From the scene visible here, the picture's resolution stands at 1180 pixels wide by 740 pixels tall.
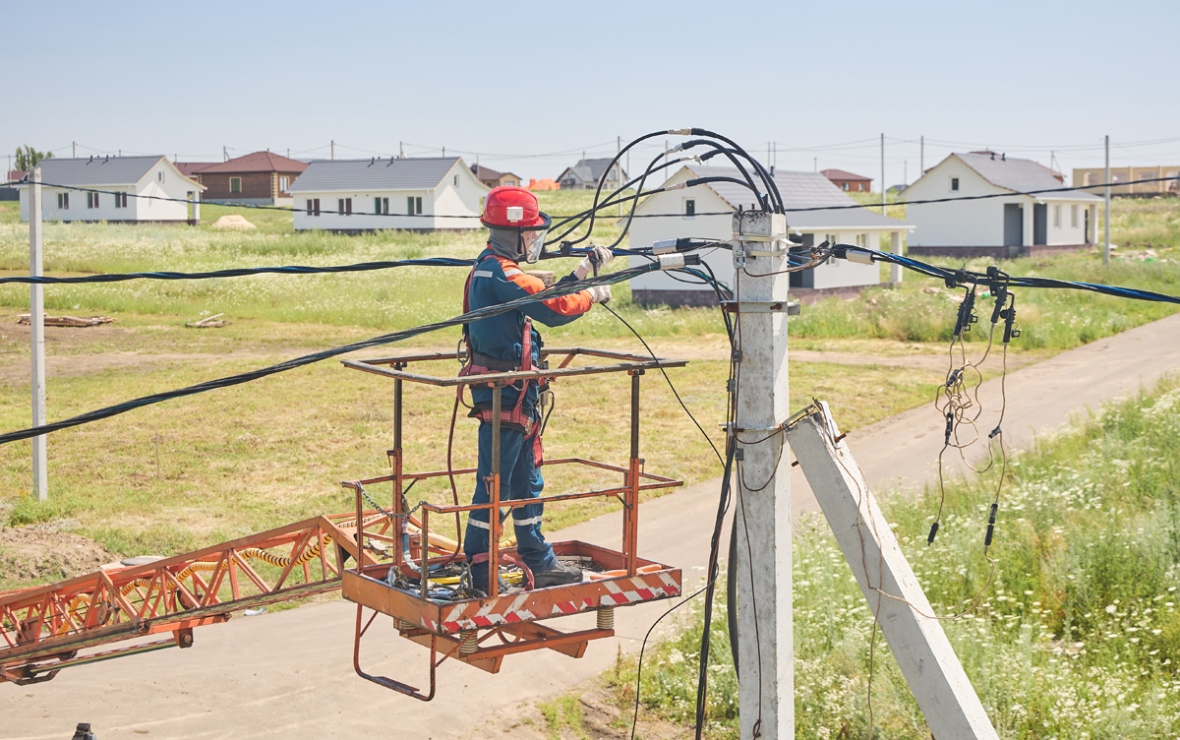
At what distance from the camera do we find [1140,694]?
360 inches

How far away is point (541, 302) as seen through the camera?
6.59 m

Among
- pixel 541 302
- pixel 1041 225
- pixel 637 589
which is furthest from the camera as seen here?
pixel 1041 225

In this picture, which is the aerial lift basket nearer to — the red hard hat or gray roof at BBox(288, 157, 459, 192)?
the red hard hat

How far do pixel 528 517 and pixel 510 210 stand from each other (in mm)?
1795

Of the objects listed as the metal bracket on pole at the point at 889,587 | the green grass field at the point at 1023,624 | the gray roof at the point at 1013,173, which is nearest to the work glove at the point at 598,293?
the metal bracket on pole at the point at 889,587

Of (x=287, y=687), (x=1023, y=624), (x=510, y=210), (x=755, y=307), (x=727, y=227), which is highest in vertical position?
(x=727, y=227)

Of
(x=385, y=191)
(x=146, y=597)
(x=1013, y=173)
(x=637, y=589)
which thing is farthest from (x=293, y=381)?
(x=385, y=191)

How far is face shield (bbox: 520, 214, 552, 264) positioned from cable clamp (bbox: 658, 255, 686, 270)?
85 centimetres

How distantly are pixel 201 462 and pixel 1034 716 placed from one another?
14.8 m

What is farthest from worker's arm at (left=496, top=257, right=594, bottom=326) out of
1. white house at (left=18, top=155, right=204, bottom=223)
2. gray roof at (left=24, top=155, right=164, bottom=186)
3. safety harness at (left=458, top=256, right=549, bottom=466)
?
gray roof at (left=24, top=155, right=164, bottom=186)

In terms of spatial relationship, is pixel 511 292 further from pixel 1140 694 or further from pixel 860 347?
pixel 860 347

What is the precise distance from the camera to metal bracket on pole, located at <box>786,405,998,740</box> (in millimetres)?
5443

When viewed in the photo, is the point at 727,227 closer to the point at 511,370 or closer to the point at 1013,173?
the point at 1013,173

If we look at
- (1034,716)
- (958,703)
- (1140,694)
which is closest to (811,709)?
(1034,716)
